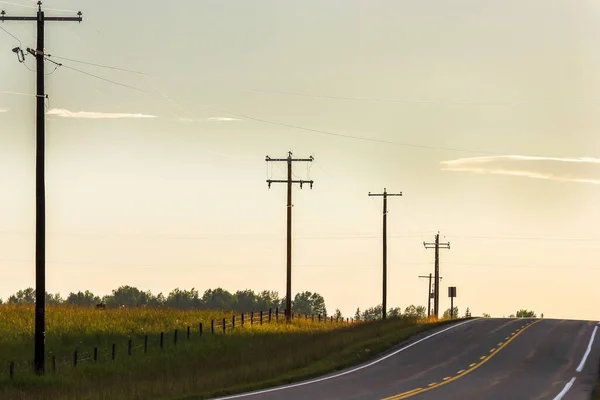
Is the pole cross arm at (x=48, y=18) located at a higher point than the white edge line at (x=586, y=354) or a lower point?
higher

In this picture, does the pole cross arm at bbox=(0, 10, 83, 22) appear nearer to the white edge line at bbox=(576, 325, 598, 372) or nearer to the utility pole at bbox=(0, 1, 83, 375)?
the utility pole at bbox=(0, 1, 83, 375)

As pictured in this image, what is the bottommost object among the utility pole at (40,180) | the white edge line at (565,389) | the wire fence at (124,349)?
the wire fence at (124,349)

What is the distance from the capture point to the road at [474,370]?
3109 cm

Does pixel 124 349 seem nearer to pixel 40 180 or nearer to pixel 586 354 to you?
pixel 40 180

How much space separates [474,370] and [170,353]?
50.5ft

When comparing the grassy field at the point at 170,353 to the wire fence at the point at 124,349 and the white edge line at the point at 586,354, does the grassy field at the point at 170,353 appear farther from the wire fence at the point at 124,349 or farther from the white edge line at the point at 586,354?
the white edge line at the point at 586,354

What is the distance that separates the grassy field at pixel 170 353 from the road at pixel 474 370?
1.65 m

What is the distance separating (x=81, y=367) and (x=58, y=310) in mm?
17898

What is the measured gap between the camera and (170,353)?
48.5 meters

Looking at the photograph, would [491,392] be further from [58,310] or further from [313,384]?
[58,310]

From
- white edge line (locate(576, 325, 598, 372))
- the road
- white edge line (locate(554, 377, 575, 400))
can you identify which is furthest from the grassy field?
white edge line (locate(576, 325, 598, 372))

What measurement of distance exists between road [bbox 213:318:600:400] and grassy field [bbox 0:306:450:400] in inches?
65.0

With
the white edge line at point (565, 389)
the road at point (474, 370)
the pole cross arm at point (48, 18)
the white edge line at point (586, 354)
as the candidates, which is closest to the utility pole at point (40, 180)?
the pole cross arm at point (48, 18)

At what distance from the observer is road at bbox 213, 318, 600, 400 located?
31.1m
